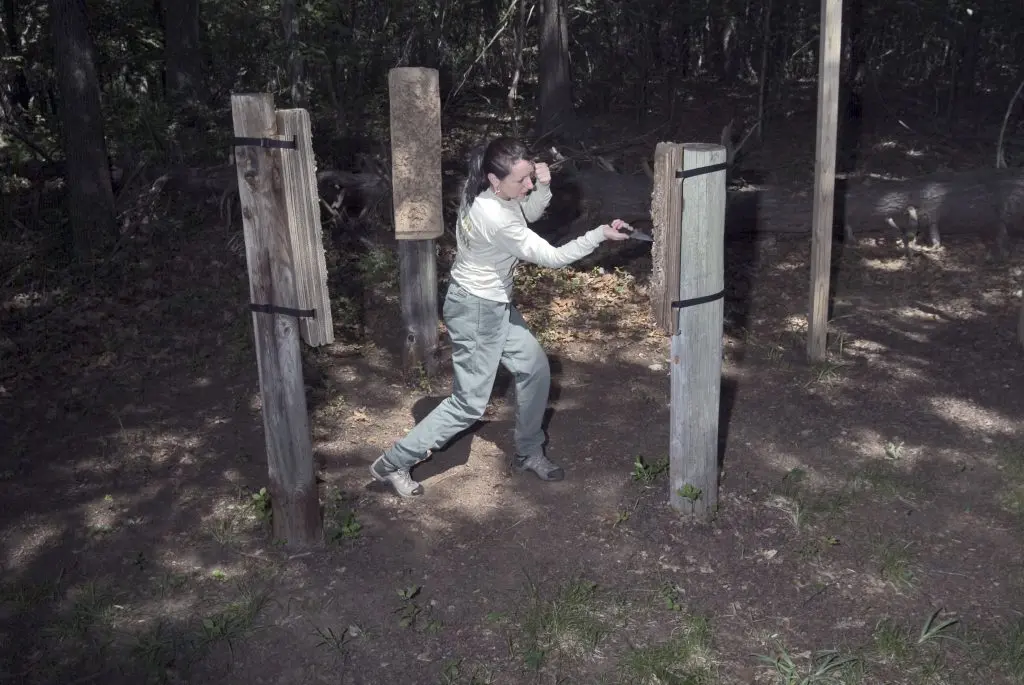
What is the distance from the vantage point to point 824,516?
198 inches

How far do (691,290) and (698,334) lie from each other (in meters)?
0.22

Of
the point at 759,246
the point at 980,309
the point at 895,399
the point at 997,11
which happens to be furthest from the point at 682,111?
the point at 895,399

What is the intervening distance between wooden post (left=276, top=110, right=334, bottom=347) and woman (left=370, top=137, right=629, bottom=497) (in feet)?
2.75

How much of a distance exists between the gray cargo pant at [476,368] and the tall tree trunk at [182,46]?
10.1 meters

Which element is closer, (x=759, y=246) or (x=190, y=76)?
(x=759, y=246)

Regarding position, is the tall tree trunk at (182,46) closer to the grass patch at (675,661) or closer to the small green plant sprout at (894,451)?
the small green plant sprout at (894,451)

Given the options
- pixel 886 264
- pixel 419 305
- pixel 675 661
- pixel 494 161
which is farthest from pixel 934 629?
pixel 886 264

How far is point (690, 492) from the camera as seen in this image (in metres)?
4.88

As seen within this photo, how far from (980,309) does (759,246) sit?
94.0 inches

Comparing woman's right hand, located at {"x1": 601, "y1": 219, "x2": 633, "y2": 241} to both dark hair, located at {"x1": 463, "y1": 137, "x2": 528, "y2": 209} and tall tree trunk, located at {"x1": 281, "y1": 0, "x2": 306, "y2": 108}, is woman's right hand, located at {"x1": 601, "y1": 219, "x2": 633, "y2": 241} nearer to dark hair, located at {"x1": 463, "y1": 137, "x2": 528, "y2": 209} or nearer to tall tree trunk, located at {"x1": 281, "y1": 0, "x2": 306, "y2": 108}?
dark hair, located at {"x1": 463, "y1": 137, "x2": 528, "y2": 209}

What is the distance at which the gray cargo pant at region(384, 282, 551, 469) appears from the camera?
4.98 meters

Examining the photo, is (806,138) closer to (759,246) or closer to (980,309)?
(759,246)

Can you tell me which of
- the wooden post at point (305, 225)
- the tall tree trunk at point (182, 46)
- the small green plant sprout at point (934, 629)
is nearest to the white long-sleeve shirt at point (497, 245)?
the wooden post at point (305, 225)

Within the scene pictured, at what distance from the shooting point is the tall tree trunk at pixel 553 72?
13898mm
